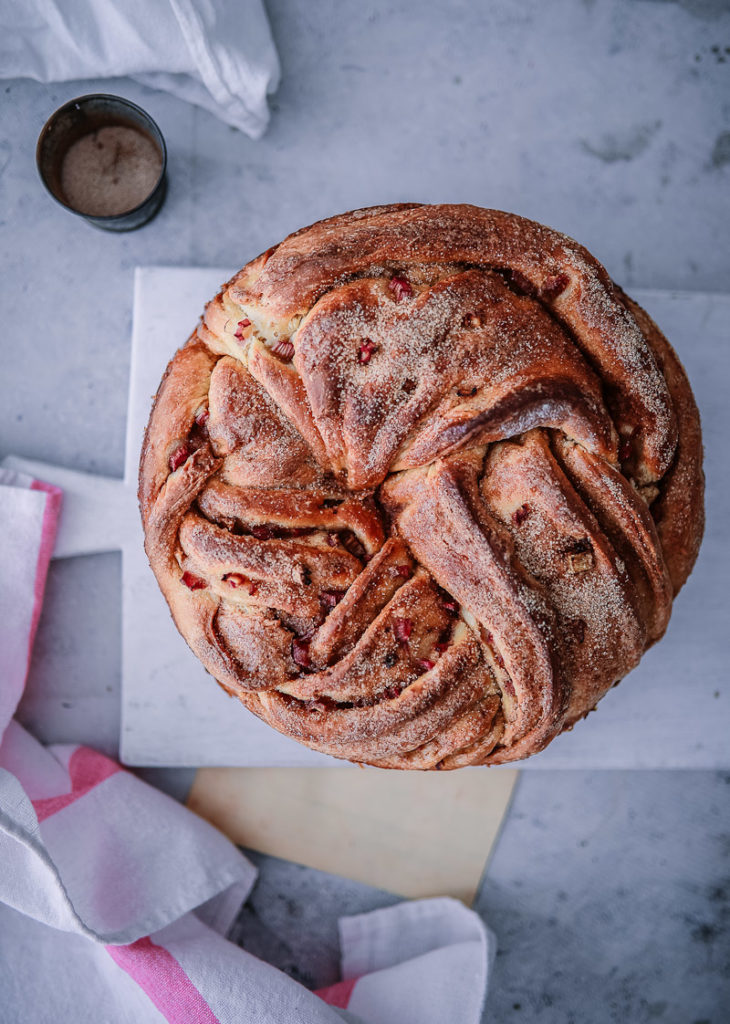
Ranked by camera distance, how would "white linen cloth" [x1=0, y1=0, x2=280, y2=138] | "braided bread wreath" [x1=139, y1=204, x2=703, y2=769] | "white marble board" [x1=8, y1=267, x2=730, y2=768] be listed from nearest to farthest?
"braided bread wreath" [x1=139, y1=204, x2=703, y2=769], "white linen cloth" [x1=0, y1=0, x2=280, y2=138], "white marble board" [x1=8, y1=267, x2=730, y2=768]

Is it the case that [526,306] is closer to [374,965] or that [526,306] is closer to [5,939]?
[374,965]

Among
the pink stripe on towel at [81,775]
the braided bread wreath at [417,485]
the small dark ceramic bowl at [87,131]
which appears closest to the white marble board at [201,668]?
the pink stripe on towel at [81,775]

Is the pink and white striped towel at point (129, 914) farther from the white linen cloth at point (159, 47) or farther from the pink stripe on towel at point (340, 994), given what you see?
the white linen cloth at point (159, 47)

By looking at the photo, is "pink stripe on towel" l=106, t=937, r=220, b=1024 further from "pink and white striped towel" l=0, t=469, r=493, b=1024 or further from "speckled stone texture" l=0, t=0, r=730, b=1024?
"speckled stone texture" l=0, t=0, r=730, b=1024

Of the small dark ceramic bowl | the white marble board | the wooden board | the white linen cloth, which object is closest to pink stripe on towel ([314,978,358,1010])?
the wooden board

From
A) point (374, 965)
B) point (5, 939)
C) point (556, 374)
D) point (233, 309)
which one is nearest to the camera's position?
point (556, 374)

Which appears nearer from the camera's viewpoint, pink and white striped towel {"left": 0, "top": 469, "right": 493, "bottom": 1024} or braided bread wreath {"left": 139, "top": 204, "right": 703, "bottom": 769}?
braided bread wreath {"left": 139, "top": 204, "right": 703, "bottom": 769}

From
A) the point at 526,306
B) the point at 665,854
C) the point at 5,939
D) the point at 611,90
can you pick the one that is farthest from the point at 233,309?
the point at 665,854

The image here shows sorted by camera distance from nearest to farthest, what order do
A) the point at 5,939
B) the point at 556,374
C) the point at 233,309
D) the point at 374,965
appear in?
the point at 556,374, the point at 233,309, the point at 5,939, the point at 374,965
